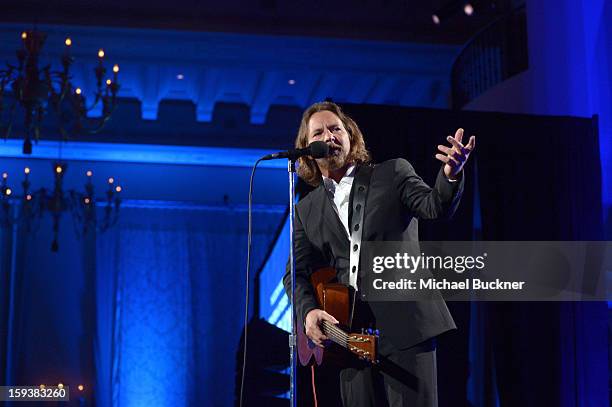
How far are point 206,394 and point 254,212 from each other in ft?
9.30

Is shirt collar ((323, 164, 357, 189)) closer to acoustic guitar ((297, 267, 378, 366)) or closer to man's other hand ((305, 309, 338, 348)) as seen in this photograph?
acoustic guitar ((297, 267, 378, 366))

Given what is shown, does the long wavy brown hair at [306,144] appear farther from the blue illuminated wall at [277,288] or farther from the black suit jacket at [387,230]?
the blue illuminated wall at [277,288]

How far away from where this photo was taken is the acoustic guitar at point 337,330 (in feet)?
7.75

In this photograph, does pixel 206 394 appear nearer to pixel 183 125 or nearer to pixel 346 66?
pixel 183 125

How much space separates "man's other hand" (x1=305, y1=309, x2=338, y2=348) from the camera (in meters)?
2.54

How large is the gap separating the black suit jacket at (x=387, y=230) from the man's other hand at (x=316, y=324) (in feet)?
0.18

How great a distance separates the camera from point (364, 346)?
236 centimetres

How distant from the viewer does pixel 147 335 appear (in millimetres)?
11273

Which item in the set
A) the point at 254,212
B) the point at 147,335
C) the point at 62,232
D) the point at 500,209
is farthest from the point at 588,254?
the point at 62,232

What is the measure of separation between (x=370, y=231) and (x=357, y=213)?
0.09 metres

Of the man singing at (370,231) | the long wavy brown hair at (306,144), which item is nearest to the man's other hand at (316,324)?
the man singing at (370,231)

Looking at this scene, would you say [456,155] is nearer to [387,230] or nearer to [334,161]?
[387,230]

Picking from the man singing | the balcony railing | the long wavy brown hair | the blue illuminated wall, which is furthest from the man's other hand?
the balcony railing

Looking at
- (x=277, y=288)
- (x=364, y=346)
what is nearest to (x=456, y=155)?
(x=364, y=346)
